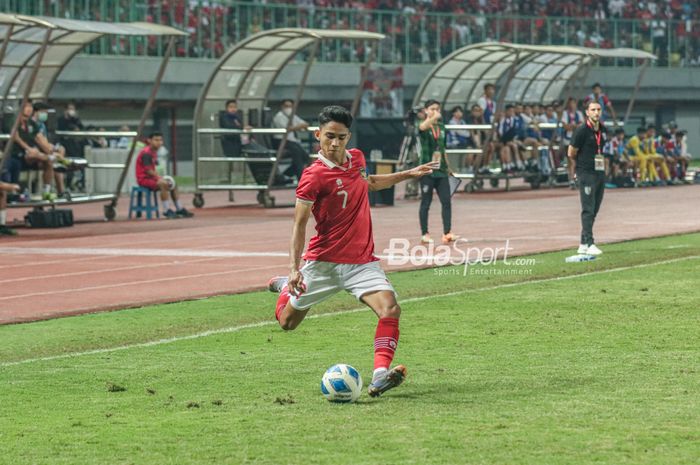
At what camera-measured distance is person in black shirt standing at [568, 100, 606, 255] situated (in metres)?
17.6

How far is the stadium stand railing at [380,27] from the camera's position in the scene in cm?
4109

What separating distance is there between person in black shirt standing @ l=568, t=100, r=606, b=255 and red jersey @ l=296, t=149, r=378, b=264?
29.0 ft

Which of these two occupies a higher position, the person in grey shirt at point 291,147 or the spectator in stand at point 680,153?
the person in grey shirt at point 291,147

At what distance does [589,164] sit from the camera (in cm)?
1777

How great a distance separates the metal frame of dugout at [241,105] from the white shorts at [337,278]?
20.8 meters

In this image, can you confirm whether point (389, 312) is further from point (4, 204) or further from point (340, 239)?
point (4, 204)

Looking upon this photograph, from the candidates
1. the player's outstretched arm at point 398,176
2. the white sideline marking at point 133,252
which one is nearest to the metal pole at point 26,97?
the white sideline marking at point 133,252

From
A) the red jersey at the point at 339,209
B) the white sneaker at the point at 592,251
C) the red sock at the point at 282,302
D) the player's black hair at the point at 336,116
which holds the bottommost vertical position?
the white sneaker at the point at 592,251

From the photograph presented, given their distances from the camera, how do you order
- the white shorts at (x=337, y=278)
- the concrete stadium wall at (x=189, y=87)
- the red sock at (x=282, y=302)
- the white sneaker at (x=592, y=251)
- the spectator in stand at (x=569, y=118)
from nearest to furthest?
the white shorts at (x=337, y=278), the red sock at (x=282, y=302), the white sneaker at (x=592, y=251), the spectator in stand at (x=569, y=118), the concrete stadium wall at (x=189, y=87)

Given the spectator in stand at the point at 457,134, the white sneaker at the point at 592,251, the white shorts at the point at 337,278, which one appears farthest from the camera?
the spectator in stand at the point at 457,134

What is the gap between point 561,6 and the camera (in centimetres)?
5641

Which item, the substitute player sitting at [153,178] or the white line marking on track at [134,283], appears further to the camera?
the substitute player sitting at [153,178]

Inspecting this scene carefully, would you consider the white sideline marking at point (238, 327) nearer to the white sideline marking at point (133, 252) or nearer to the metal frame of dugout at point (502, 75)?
the white sideline marking at point (133, 252)

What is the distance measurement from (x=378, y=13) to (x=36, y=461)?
42.3 meters
